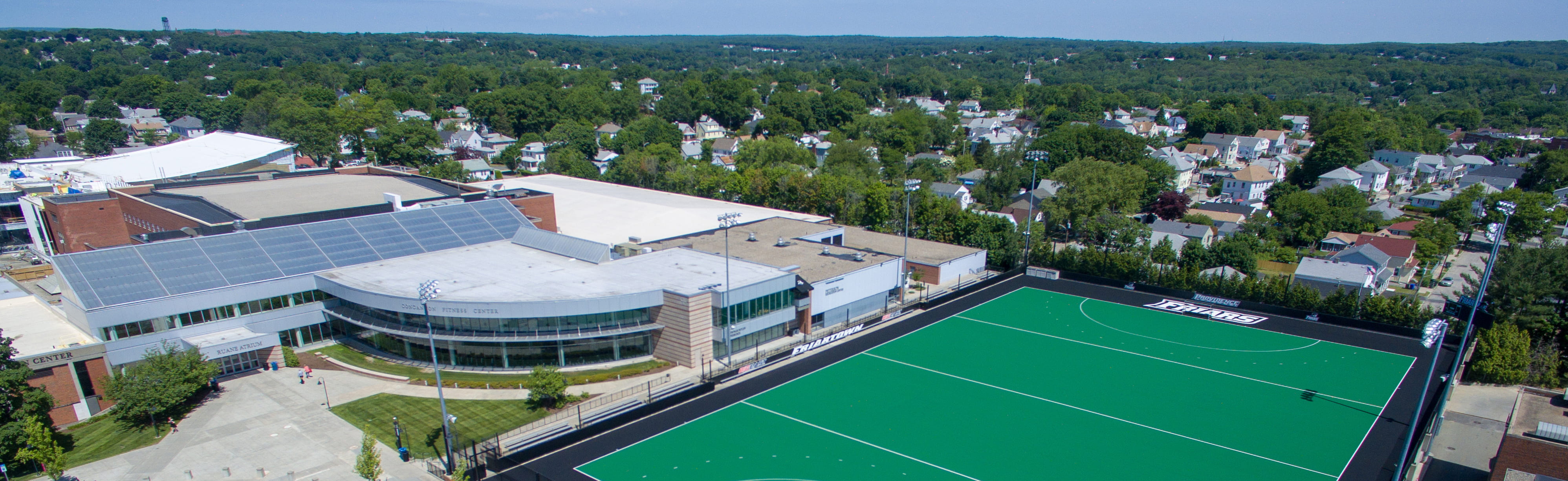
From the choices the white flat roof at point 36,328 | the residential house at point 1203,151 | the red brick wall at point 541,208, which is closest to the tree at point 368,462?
the white flat roof at point 36,328

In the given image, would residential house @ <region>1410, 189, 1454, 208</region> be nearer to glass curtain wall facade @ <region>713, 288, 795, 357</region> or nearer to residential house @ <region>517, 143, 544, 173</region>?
glass curtain wall facade @ <region>713, 288, 795, 357</region>

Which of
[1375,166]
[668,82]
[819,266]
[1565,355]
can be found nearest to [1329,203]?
[1375,166]

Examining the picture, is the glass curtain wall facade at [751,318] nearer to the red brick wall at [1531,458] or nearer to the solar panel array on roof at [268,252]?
the solar panel array on roof at [268,252]

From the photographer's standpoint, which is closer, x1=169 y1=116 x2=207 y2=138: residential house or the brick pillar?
the brick pillar

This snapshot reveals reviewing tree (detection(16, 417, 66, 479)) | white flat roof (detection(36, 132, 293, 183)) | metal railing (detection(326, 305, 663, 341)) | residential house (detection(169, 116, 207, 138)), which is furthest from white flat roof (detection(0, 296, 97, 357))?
residential house (detection(169, 116, 207, 138))

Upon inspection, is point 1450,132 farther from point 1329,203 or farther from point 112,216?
point 112,216

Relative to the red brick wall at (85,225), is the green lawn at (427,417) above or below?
below
